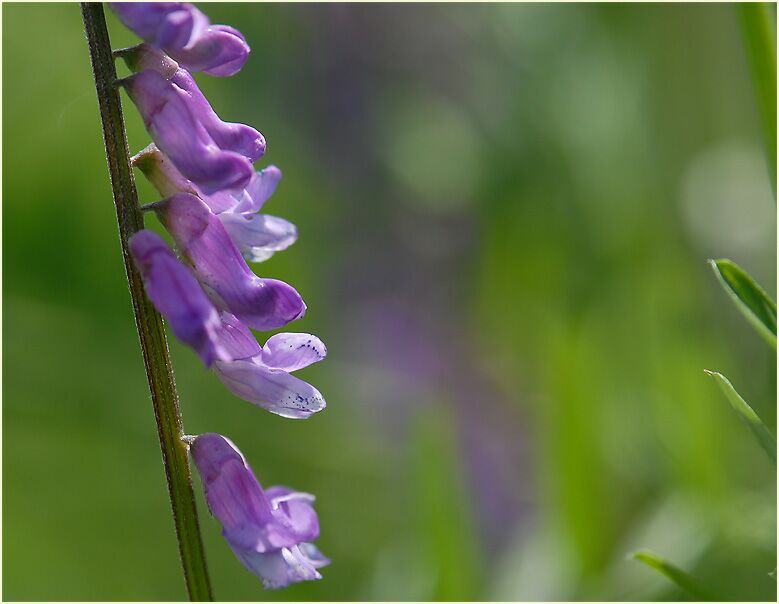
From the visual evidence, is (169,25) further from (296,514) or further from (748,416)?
(748,416)

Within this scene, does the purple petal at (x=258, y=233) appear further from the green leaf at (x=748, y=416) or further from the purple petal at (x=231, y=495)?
the green leaf at (x=748, y=416)

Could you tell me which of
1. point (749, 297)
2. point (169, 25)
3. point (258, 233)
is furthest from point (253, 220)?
point (749, 297)

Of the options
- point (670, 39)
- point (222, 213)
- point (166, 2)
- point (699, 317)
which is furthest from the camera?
point (670, 39)

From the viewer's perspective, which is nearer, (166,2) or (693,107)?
(166,2)

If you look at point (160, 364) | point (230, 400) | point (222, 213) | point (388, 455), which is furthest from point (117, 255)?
point (160, 364)

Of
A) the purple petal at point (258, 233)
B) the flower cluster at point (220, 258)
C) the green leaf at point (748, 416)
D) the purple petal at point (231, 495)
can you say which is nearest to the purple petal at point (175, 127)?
the flower cluster at point (220, 258)

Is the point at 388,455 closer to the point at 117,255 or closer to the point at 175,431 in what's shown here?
the point at 117,255
